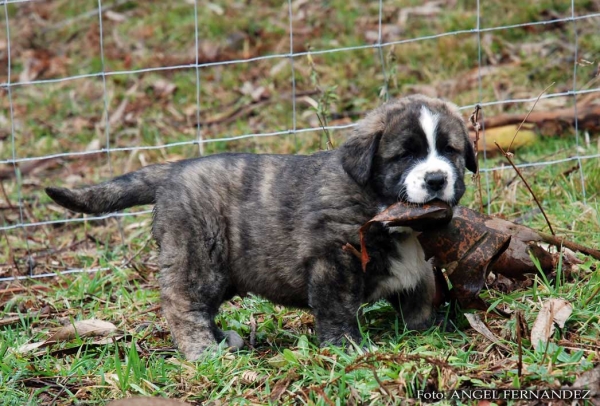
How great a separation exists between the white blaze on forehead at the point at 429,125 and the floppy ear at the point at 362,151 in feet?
0.81

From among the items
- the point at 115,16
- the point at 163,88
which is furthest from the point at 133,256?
the point at 115,16

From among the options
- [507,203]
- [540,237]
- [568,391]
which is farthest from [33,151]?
[568,391]

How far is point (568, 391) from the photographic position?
11.9 feet

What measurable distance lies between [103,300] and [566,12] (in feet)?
20.7

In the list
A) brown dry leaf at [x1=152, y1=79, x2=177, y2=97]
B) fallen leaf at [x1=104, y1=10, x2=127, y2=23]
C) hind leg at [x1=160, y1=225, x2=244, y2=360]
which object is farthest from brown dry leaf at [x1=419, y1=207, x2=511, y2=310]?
fallen leaf at [x1=104, y1=10, x2=127, y2=23]

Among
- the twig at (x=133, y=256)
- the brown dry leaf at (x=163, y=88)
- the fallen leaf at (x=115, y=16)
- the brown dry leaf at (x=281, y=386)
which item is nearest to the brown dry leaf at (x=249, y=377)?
the brown dry leaf at (x=281, y=386)

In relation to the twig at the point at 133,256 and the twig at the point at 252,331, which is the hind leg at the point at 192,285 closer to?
the twig at the point at 252,331

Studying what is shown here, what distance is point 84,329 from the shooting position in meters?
5.16

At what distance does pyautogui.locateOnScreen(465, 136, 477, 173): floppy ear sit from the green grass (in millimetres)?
721

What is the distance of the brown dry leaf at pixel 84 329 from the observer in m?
5.07

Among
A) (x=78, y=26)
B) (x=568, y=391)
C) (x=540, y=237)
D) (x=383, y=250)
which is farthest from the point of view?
(x=78, y=26)

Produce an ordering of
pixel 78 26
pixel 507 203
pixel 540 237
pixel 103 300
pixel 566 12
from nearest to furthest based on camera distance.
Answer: pixel 540 237 → pixel 103 300 → pixel 507 203 → pixel 566 12 → pixel 78 26

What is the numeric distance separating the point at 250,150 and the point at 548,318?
455 centimetres

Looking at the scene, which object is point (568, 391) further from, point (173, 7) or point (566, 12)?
point (173, 7)
